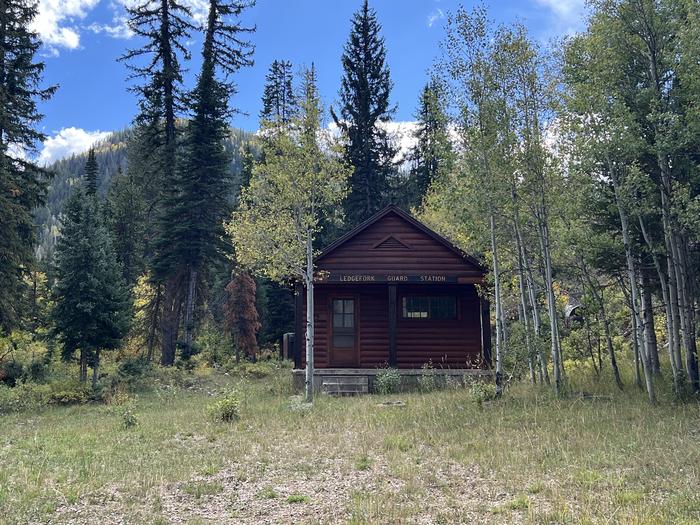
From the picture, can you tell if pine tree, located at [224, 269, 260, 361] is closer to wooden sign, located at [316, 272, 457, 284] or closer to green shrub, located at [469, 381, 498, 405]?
wooden sign, located at [316, 272, 457, 284]

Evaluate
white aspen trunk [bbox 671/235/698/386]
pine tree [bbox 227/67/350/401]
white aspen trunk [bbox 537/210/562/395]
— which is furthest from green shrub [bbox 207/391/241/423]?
white aspen trunk [bbox 671/235/698/386]

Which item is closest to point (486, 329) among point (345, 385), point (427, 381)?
point (427, 381)

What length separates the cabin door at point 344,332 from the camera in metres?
18.3

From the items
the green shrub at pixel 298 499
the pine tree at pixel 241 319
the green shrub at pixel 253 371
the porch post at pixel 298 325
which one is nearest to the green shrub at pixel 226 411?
Result: the porch post at pixel 298 325

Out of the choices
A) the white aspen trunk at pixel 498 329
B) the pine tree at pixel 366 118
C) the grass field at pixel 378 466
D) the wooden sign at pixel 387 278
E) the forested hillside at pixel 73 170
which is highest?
the forested hillside at pixel 73 170

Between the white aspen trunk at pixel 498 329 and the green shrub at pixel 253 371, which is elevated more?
the white aspen trunk at pixel 498 329

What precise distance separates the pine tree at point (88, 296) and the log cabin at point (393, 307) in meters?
6.64

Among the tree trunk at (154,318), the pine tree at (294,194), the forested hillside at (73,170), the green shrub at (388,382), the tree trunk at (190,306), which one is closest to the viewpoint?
the pine tree at (294,194)

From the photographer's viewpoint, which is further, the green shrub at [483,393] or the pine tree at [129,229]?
the pine tree at [129,229]

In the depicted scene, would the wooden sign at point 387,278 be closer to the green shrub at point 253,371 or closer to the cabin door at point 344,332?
the cabin door at point 344,332

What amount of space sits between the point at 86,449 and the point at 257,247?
6.73 metres

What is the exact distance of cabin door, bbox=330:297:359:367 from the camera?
721 inches

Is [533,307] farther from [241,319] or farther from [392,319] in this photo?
[241,319]

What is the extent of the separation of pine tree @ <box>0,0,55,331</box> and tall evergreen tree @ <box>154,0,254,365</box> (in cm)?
557
